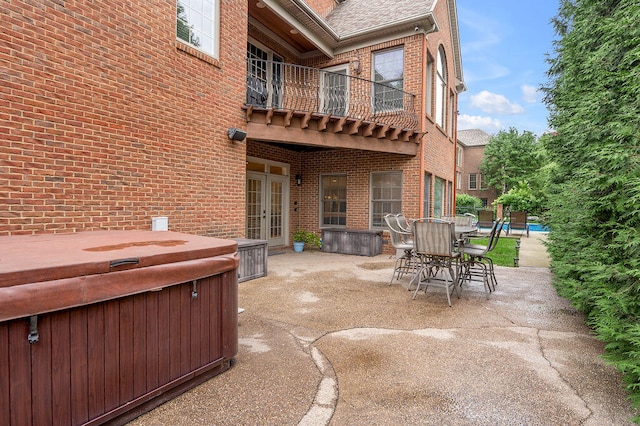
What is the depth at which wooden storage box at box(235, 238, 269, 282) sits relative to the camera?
5422mm

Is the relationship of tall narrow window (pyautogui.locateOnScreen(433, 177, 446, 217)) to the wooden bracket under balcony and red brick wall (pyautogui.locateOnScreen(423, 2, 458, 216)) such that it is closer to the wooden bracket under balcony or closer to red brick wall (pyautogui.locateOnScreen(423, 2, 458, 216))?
red brick wall (pyautogui.locateOnScreen(423, 2, 458, 216))

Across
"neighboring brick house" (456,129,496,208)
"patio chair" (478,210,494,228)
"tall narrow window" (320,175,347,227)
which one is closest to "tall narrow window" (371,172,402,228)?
"tall narrow window" (320,175,347,227)

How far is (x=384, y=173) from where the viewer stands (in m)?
9.33

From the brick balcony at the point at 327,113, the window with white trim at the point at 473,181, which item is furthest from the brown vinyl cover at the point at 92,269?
the window with white trim at the point at 473,181

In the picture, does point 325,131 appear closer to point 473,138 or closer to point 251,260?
point 251,260

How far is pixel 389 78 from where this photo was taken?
30.2ft

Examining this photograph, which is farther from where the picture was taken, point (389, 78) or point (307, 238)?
point (307, 238)

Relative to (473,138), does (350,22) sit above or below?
below

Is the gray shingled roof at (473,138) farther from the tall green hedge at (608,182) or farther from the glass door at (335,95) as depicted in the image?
the tall green hedge at (608,182)

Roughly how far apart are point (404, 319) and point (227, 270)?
7.24 ft

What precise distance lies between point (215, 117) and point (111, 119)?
1.76 m

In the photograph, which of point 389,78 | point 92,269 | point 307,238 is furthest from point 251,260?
point 389,78

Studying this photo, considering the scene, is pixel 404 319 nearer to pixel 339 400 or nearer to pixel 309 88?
pixel 339 400

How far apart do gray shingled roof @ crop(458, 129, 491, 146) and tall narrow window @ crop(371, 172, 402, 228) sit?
84.3 ft
